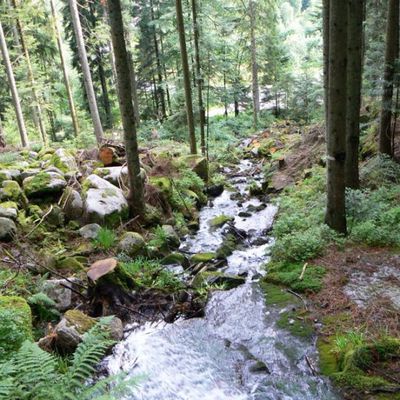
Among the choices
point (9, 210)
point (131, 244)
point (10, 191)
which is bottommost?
point (131, 244)

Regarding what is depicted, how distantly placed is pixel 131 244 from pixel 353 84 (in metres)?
5.97

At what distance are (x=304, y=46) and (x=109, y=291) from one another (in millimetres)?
49922

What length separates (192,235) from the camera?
10.1 metres

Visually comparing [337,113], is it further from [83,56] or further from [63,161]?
[83,56]

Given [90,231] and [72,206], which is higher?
[72,206]

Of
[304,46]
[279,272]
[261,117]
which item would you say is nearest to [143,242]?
[279,272]

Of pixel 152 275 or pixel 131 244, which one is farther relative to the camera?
pixel 131 244

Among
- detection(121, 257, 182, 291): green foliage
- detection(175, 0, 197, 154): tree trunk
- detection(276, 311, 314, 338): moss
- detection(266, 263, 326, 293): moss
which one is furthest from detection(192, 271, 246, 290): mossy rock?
detection(175, 0, 197, 154): tree trunk

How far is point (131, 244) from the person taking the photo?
794 cm

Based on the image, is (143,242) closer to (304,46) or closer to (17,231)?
(17,231)

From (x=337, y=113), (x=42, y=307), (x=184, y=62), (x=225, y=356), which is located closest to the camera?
(x=225, y=356)

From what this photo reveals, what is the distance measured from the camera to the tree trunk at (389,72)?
909 centimetres

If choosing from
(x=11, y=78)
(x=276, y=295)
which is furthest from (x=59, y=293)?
(x=11, y=78)

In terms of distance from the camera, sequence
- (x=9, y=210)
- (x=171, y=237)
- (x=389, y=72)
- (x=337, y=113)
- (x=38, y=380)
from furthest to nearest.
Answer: (x=389, y=72), (x=171, y=237), (x=9, y=210), (x=337, y=113), (x=38, y=380)
